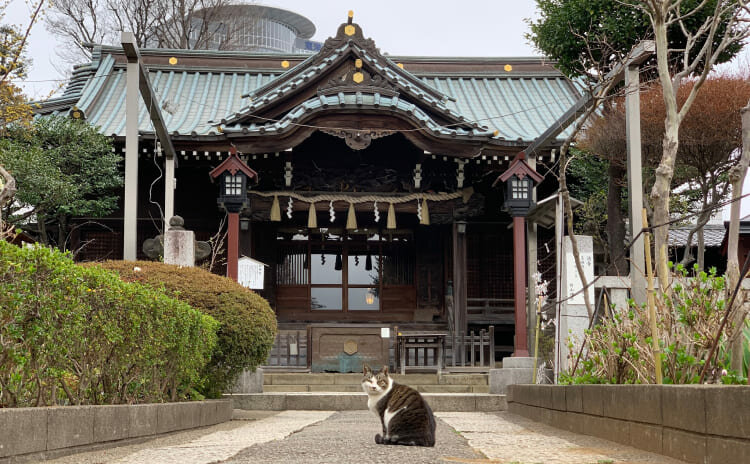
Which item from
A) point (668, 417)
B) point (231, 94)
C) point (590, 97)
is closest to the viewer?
point (668, 417)

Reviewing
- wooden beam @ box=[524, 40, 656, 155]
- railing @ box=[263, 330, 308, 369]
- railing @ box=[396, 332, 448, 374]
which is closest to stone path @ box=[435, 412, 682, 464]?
wooden beam @ box=[524, 40, 656, 155]

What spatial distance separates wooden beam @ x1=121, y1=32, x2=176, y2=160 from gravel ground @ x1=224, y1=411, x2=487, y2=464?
690cm

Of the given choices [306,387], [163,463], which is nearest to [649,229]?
[163,463]

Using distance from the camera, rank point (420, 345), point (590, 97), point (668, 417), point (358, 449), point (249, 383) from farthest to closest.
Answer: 1. point (420, 345)
2. point (249, 383)
3. point (590, 97)
4. point (358, 449)
5. point (668, 417)


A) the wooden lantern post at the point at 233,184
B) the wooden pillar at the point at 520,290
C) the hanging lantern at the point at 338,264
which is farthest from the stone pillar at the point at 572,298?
the hanging lantern at the point at 338,264

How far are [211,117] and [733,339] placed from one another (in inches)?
633

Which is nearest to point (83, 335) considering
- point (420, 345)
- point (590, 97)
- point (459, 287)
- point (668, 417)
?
point (668, 417)

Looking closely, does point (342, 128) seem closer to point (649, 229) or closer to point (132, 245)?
point (132, 245)

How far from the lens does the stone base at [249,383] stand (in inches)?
487

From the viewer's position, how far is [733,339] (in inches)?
213

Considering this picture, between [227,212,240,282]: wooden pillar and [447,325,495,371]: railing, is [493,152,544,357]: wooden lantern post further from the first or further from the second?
[227,212,240,282]: wooden pillar

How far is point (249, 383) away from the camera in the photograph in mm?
12523

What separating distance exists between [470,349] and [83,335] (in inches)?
472

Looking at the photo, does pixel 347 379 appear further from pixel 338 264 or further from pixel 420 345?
pixel 338 264
